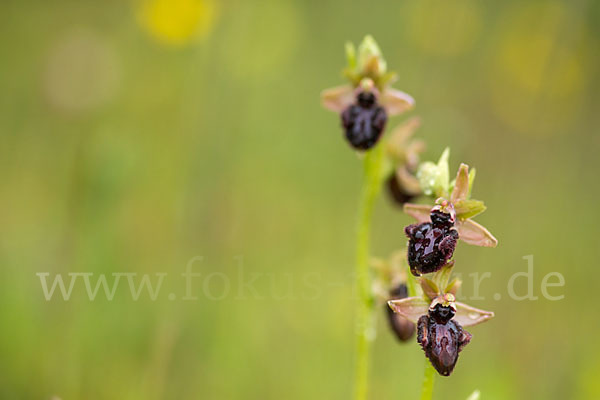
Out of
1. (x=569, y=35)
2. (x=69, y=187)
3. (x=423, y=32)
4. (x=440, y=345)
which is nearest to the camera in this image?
(x=440, y=345)

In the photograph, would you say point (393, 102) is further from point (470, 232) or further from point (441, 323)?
point (441, 323)

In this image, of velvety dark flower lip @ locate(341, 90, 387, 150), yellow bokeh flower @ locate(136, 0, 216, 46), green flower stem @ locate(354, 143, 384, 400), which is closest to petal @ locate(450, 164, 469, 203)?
velvety dark flower lip @ locate(341, 90, 387, 150)

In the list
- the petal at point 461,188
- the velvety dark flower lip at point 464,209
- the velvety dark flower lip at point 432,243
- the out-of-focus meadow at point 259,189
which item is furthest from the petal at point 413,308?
the out-of-focus meadow at point 259,189

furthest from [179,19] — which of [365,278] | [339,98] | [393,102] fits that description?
[365,278]

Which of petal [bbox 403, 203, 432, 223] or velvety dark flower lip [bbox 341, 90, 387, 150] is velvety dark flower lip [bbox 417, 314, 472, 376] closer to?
petal [bbox 403, 203, 432, 223]

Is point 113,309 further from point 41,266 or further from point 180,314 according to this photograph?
point 41,266

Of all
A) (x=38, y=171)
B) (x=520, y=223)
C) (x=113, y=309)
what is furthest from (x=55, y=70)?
(x=520, y=223)

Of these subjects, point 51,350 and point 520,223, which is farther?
point 520,223
